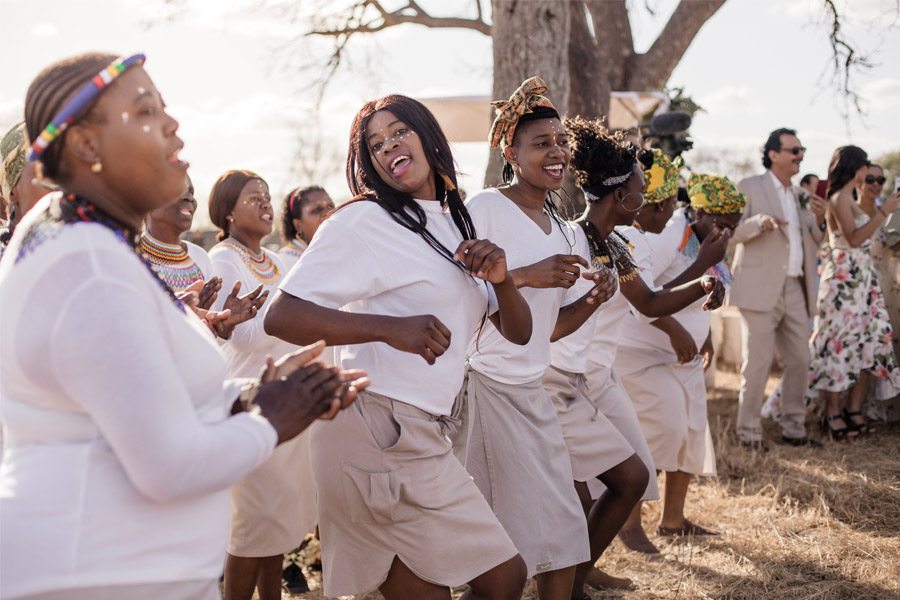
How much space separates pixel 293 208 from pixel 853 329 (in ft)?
15.5

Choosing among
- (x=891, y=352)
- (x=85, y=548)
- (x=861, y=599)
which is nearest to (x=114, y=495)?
(x=85, y=548)

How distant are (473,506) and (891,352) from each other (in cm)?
596

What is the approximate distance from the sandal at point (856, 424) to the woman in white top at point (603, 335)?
3.76 meters

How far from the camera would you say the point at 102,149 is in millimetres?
1703

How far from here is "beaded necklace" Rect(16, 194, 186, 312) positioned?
5.37ft

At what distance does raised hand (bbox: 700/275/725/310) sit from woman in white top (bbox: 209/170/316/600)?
1.96 meters

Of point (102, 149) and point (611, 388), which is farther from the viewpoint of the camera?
point (611, 388)

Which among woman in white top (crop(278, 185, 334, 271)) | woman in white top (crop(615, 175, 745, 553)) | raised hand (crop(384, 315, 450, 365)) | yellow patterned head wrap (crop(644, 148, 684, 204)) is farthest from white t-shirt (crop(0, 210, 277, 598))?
woman in white top (crop(278, 185, 334, 271))

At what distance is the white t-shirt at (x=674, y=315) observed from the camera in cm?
503

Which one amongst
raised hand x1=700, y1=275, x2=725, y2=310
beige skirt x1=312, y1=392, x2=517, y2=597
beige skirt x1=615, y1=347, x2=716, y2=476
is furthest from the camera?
beige skirt x1=615, y1=347, x2=716, y2=476

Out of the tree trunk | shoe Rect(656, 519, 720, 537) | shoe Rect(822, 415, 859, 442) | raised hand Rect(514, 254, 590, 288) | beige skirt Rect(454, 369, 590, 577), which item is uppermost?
the tree trunk

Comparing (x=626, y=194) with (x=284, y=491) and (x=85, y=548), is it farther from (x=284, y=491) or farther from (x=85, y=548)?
(x=85, y=548)

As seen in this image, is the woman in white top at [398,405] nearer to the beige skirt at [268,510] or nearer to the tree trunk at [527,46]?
the beige skirt at [268,510]

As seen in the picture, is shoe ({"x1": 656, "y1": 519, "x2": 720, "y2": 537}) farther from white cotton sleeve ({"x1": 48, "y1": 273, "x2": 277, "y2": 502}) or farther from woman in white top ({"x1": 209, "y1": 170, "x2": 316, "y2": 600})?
white cotton sleeve ({"x1": 48, "y1": 273, "x2": 277, "y2": 502})
